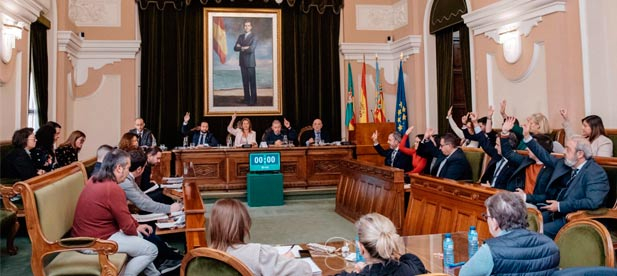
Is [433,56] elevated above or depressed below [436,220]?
above

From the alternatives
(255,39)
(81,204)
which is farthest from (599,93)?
(255,39)

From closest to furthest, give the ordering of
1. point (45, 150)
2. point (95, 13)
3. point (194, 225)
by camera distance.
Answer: point (194, 225) < point (45, 150) < point (95, 13)

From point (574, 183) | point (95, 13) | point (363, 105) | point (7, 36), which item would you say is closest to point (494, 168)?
point (574, 183)

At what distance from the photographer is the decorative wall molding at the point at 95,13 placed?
30.5ft

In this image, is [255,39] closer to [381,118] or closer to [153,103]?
[153,103]

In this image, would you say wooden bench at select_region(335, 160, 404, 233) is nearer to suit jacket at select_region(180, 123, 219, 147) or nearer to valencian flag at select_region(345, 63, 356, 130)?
valencian flag at select_region(345, 63, 356, 130)

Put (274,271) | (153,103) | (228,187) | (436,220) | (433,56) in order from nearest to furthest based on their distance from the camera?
(274,271), (436,220), (228,187), (433,56), (153,103)

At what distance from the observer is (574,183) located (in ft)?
11.7

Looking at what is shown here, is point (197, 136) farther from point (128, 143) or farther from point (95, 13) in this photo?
point (128, 143)

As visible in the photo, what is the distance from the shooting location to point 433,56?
30.0 feet

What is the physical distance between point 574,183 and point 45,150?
5.95m

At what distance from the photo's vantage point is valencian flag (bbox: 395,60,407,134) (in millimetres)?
9477

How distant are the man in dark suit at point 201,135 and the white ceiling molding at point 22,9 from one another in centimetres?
330

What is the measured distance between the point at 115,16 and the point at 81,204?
25.1 ft
